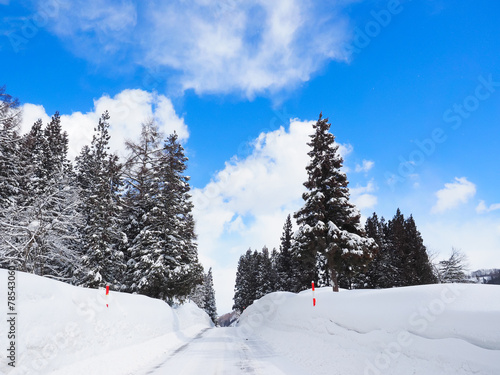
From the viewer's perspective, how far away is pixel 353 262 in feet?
59.1

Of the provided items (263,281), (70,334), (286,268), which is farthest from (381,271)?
(70,334)

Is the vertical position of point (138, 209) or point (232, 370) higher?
point (138, 209)

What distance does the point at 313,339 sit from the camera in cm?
1036

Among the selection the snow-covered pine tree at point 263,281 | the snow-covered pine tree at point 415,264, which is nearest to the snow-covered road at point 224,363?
the snow-covered pine tree at point 415,264

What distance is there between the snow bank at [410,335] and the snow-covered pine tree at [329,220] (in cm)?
791

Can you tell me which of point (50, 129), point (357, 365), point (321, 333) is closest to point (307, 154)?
point (321, 333)

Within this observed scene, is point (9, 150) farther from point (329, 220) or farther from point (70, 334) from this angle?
point (329, 220)

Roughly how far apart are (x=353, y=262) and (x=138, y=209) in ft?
64.9

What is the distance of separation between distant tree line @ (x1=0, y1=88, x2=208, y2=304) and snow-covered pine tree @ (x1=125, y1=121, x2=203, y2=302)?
0.28 ft

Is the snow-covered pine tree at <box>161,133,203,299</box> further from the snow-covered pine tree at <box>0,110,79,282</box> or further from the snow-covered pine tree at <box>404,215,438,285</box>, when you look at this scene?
the snow-covered pine tree at <box>404,215,438,285</box>

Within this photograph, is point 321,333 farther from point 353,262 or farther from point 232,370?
point 353,262

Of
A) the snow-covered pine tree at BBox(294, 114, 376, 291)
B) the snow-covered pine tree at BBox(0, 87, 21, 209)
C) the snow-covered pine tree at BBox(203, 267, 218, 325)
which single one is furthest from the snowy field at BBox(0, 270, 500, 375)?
the snow-covered pine tree at BBox(203, 267, 218, 325)

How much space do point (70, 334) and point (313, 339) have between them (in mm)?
8090

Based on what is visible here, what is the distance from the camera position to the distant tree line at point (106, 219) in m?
17.6
